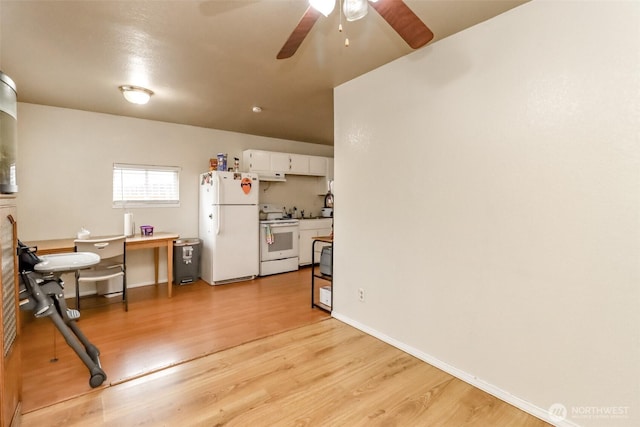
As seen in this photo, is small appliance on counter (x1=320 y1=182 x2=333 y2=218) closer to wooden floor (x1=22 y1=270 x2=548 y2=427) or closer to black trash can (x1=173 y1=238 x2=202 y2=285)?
black trash can (x1=173 y1=238 x2=202 y2=285)

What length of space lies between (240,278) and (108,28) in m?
3.48

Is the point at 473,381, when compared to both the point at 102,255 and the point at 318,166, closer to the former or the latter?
the point at 102,255

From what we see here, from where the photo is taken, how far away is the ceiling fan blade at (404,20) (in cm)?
122

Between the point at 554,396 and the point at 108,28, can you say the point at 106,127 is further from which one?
the point at 554,396

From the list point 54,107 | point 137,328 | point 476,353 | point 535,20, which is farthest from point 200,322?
point 535,20

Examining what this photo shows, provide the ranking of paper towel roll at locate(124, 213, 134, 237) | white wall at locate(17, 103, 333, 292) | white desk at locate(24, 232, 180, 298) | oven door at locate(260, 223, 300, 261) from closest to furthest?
white desk at locate(24, 232, 180, 298) < white wall at locate(17, 103, 333, 292) < paper towel roll at locate(124, 213, 134, 237) < oven door at locate(260, 223, 300, 261)

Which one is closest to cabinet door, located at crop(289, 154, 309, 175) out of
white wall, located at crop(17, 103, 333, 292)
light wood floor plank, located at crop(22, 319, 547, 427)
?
white wall, located at crop(17, 103, 333, 292)

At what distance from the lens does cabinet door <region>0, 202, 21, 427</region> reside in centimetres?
144

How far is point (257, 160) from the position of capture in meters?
5.00

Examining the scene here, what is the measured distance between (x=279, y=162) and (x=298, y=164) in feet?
1.35

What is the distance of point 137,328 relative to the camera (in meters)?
2.94

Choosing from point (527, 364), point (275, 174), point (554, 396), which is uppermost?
point (275, 174)

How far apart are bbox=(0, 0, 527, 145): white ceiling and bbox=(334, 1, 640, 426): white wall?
35 centimetres

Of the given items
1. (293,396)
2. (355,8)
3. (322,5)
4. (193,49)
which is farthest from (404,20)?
(293,396)
